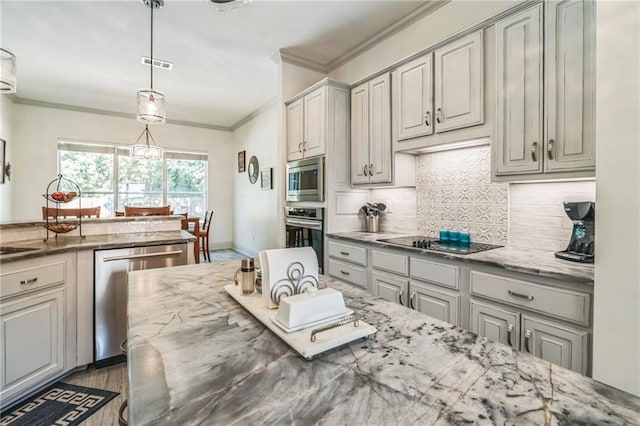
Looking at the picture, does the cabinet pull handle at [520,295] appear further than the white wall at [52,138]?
No

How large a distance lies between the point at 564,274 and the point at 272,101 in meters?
4.88

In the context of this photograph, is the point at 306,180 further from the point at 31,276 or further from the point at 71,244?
the point at 31,276

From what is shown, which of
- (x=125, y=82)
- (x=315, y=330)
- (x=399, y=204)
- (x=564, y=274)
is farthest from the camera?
(x=125, y=82)

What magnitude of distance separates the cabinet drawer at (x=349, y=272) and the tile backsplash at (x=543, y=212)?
113cm

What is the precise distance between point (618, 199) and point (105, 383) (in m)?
3.02

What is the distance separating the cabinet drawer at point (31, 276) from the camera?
1.70 meters

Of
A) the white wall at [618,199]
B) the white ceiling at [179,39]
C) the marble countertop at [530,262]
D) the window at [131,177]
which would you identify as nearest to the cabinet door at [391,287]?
the marble countertop at [530,262]

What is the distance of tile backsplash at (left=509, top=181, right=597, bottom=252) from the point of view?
6.01ft

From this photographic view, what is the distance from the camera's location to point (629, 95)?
44.4 inches

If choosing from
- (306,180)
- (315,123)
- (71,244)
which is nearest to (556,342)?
(306,180)

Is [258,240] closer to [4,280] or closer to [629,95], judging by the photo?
[4,280]

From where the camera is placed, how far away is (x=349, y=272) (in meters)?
2.64

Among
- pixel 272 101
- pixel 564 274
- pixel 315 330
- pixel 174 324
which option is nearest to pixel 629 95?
pixel 564 274

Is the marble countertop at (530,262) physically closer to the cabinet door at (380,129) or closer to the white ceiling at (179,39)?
the cabinet door at (380,129)
